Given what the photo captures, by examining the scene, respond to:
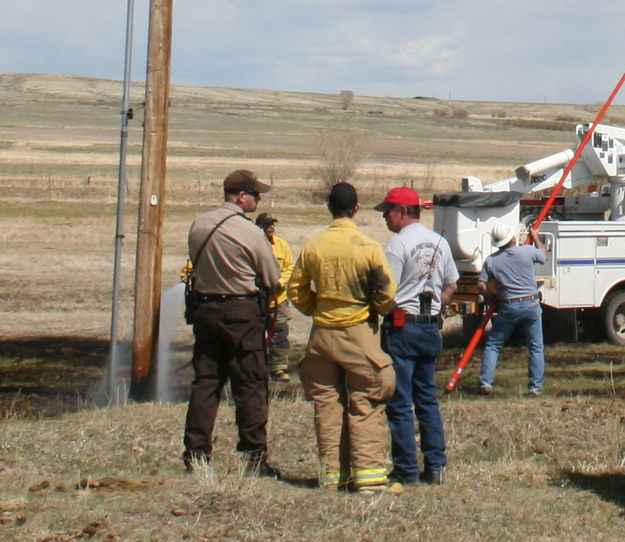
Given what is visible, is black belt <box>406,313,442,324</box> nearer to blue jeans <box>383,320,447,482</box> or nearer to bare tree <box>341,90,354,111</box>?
blue jeans <box>383,320,447,482</box>

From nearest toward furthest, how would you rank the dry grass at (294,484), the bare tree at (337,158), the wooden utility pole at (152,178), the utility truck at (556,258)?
the dry grass at (294,484) → the wooden utility pole at (152,178) → the utility truck at (556,258) → the bare tree at (337,158)

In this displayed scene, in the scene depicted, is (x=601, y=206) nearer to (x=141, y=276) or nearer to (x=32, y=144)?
(x=141, y=276)

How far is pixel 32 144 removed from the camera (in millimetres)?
62688

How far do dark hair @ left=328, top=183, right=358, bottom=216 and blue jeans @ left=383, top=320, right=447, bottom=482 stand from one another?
A: 2.63 feet

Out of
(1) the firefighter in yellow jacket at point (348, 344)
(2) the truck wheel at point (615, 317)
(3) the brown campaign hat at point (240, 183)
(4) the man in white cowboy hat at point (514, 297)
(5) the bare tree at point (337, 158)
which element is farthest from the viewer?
(5) the bare tree at point (337, 158)

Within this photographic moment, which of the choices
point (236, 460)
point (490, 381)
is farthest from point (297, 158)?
point (236, 460)

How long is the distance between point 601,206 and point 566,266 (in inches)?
93.1

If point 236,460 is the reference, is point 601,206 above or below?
above

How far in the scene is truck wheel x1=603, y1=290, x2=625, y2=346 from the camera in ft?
46.0

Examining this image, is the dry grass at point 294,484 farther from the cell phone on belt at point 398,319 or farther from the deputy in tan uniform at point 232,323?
the cell phone on belt at point 398,319

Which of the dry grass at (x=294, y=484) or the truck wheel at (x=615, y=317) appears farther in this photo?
the truck wheel at (x=615, y=317)

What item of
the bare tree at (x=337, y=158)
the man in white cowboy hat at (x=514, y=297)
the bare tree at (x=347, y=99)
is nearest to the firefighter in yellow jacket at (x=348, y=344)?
the man in white cowboy hat at (x=514, y=297)

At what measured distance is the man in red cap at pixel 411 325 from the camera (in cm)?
674

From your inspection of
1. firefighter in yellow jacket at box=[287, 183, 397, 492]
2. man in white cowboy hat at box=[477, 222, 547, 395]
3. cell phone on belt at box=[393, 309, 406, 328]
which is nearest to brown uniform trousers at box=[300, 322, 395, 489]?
firefighter in yellow jacket at box=[287, 183, 397, 492]
